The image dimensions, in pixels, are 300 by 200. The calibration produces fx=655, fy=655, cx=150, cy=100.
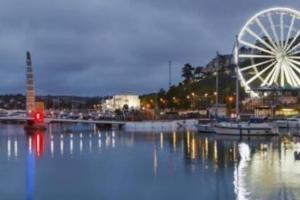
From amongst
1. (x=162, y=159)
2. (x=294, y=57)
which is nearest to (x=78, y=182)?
(x=162, y=159)

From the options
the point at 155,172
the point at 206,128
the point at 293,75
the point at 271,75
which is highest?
the point at 271,75

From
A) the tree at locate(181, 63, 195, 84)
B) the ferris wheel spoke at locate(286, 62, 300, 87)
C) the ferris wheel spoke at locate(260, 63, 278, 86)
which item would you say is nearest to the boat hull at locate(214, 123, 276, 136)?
the ferris wheel spoke at locate(260, 63, 278, 86)

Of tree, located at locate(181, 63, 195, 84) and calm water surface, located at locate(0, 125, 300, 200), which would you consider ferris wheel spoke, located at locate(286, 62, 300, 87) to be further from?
tree, located at locate(181, 63, 195, 84)

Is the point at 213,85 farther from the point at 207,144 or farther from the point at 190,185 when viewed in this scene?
the point at 190,185

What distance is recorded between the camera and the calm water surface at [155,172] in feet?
106

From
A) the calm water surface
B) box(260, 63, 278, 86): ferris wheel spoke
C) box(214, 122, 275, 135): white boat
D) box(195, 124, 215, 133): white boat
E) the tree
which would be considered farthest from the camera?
the tree

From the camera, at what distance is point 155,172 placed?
41.6 meters

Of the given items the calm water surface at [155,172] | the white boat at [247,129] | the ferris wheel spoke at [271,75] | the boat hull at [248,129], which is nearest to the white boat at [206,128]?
the white boat at [247,129]

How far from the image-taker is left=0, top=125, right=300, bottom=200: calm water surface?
32219 mm

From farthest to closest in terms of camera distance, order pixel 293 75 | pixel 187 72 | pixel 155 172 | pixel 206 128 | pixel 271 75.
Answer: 1. pixel 187 72
2. pixel 271 75
3. pixel 293 75
4. pixel 206 128
5. pixel 155 172

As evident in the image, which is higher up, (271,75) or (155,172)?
(271,75)

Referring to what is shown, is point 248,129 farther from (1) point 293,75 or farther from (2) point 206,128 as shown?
(1) point 293,75

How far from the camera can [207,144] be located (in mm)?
65062

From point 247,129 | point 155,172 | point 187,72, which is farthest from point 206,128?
point 187,72
